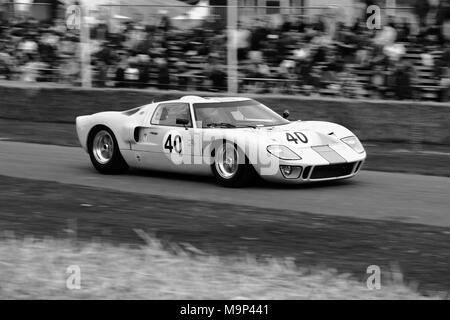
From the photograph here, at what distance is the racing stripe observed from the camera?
10289 mm

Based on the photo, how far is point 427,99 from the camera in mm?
15539

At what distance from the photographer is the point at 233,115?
36.1 feet

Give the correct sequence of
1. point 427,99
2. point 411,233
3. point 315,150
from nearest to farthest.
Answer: point 411,233
point 315,150
point 427,99

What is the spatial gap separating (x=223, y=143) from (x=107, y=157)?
7.25 feet

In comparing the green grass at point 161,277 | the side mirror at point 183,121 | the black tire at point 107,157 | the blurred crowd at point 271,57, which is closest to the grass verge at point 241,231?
the green grass at point 161,277

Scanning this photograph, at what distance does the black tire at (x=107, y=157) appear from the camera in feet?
38.9

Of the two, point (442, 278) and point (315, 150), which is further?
point (315, 150)

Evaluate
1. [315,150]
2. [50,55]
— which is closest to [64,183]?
[315,150]

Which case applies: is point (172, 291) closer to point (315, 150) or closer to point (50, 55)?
point (315, 150)

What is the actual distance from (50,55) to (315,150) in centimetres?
1215

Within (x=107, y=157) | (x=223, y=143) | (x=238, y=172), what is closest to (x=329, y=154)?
(x=238, y=172)

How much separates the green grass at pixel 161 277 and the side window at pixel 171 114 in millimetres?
4461

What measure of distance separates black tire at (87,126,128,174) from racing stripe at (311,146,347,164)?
2.86 meters

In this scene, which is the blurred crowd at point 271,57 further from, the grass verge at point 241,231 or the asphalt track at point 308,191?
the grass verge at point 241,231
